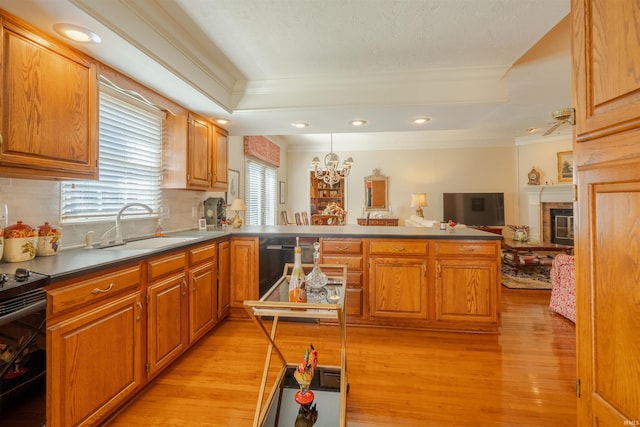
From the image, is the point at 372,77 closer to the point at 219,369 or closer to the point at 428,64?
the point at 428,64

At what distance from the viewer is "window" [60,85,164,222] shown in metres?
2.13

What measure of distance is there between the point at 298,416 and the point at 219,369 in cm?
90

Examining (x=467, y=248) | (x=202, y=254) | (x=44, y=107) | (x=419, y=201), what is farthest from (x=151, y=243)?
(x=419, y=201)

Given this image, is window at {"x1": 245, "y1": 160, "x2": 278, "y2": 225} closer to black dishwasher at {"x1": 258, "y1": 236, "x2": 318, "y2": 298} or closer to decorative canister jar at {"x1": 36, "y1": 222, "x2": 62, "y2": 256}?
black dishwasher at {"x1": 258, "y1": 236, "x2": 318, "y2": 298}

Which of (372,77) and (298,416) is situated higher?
(372,77)

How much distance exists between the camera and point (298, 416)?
4.99ft

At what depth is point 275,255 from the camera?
3242 mm


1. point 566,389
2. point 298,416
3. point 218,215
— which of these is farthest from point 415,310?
point 218,215

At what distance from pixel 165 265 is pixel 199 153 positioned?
1421mm

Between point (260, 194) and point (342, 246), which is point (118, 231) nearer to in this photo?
point (342, 246)

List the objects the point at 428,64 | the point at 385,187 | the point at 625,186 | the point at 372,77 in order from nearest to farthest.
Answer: the point at 625,186 → the point at 428,64 → the point at 372,77 → the point at 385,187

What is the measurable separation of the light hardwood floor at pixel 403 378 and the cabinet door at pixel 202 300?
158 mm

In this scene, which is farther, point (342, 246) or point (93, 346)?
point (342, 246)

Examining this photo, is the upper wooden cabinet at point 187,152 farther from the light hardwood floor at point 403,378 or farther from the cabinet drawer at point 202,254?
the light hardwood floor at point 403,378
